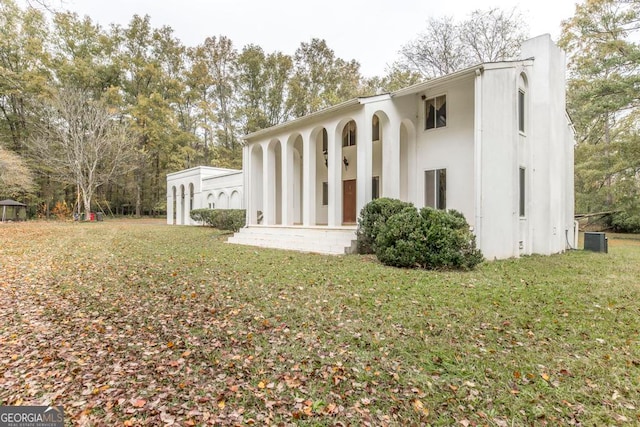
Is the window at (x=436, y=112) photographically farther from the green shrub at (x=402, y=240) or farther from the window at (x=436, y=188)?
the green shrub at (x=402, y=240)

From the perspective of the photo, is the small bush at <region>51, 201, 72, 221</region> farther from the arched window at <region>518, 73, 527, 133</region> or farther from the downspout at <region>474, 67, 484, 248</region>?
the arched window at <region>518, 73, 527, 133</region>

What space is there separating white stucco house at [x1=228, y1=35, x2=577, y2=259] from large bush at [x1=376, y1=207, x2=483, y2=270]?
1399 millimetres

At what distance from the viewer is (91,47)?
31.1 meters

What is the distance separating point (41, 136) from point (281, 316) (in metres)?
32.6

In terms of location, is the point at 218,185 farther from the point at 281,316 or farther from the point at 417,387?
the point at 417,387

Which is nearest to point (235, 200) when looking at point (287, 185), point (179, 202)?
point (179, 202)

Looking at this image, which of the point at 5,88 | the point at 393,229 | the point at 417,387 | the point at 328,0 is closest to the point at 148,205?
the point at 5,88

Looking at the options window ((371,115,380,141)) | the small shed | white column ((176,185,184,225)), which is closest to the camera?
window ((371,115,380,141))

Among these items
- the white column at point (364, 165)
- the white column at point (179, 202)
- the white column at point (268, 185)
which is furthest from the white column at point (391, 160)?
the white column at point (179, 202)

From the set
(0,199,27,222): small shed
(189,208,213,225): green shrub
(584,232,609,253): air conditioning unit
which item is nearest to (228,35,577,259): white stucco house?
(584,232,609,253): air conditioning unit

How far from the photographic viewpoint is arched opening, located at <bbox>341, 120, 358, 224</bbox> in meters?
14.2

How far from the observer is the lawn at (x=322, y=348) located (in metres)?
2.62

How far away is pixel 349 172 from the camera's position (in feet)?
47.3

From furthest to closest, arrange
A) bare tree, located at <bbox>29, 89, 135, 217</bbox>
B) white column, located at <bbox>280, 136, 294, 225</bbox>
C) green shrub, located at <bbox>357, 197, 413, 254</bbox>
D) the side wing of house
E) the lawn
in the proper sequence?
bare tree, located at <bbox>29, 89, 135, 217</bbox> → white column, located at <bbox>280, 136, 294, 225</bbox> → green shrub, located at <bbox>357, 197, 413, 254</bbox> → the side wing of house → the lawn
